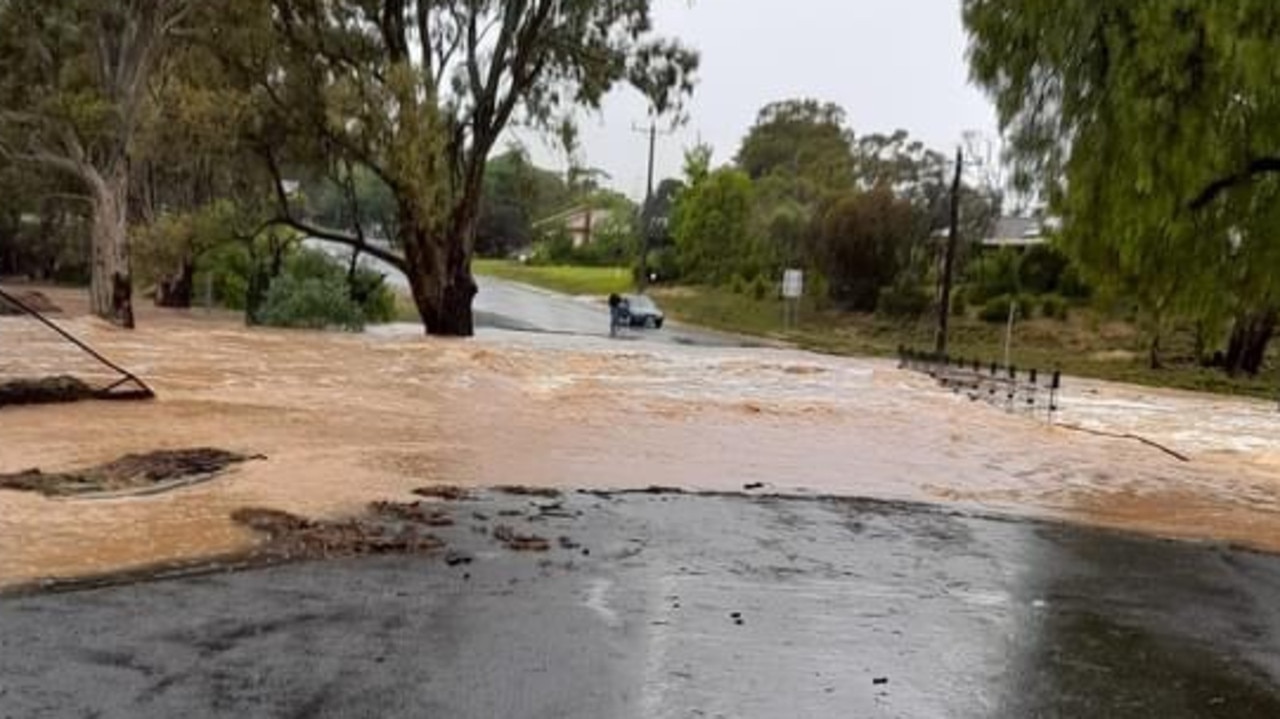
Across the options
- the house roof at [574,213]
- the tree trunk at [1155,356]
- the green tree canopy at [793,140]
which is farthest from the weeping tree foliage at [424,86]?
the house roof at [574,213]

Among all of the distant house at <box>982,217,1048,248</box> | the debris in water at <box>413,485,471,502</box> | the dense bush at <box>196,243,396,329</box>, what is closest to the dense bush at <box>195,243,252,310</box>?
the dense bush at <box>196,243,396,329</box>

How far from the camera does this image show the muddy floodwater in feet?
39.4

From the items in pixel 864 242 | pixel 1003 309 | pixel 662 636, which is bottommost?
pixel 662 636

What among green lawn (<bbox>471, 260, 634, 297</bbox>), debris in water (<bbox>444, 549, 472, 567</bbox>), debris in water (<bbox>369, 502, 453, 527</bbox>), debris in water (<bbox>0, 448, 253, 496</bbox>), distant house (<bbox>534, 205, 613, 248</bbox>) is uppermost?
distant house (<bbox>534, 205, 613, 248</bbox>)

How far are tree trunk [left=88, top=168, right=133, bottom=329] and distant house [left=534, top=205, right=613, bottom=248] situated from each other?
77387 mm

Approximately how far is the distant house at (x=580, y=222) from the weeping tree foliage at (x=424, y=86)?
7256cm

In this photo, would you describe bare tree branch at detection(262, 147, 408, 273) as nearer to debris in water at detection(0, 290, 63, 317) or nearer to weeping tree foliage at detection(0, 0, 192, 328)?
weeping tree foliage at detection(0, 0, 192, 328)

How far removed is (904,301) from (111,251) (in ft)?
116

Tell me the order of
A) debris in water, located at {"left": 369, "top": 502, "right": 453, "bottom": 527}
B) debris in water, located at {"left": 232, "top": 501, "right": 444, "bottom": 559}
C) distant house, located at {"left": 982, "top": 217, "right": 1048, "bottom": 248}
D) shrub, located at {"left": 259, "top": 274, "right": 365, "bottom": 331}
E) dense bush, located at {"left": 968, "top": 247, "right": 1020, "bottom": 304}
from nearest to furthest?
debris in water, located at {"left": 232, "top": 501, "right": 444, "bottom": 559} < debris in water, located at {"left": 369, "top": 502, "right": 453, "bottom": 527} < shrub, located at {"left": 259, "top": 274, "right": 365, "bottom": 331} < dense bush, located at {"left": 968, "top": 247, "right": 1020, "bottom": 304} < distant house, located at {"left": 982, "top": 217, "right": 1048, "bottom": 248}

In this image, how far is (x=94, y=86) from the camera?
36.4 m

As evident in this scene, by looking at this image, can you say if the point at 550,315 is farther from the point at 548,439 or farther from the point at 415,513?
the point at 415,513

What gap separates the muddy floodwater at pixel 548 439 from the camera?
12.0 metres

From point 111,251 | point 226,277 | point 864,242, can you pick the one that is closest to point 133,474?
point 111,251

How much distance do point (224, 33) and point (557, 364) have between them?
41.4 ft
